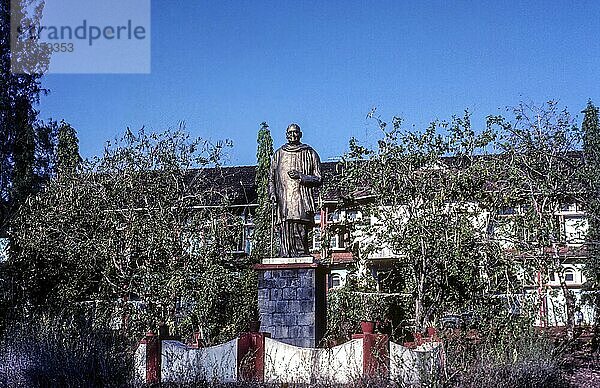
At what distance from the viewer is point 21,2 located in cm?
2250

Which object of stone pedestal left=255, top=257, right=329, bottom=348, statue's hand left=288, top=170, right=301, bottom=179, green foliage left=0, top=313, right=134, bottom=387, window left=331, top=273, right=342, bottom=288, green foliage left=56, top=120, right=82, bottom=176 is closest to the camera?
green foliage left=0, top=313, right=134, bottom=387

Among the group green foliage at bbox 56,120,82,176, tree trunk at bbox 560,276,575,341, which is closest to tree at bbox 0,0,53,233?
green foliage at bbox 56,120,82,176

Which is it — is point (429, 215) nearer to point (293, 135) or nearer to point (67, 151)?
point (293, 135)

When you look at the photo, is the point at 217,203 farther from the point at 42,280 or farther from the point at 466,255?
the point at 466,255

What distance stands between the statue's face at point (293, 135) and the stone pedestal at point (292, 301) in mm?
2131

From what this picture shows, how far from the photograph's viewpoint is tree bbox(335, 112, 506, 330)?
17.3 m

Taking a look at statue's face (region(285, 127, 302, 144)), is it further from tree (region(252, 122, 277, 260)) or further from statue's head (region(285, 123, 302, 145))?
tree (region(252, 122, 277, 260))

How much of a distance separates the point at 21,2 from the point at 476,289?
15.2m

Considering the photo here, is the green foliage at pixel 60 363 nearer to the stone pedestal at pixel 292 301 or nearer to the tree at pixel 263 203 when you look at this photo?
the stone pedestal at pixel 292 301

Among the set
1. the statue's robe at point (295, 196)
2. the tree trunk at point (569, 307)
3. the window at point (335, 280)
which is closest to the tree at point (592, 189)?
the tree trunk at point (569, 307)

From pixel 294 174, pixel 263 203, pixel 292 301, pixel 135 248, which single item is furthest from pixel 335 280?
pixel 292 301

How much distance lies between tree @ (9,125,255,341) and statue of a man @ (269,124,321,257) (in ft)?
18.3

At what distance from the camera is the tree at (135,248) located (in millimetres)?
19016

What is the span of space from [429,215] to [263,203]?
869 cm
